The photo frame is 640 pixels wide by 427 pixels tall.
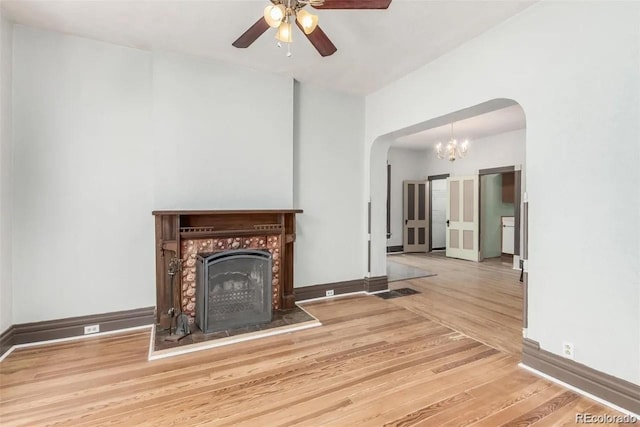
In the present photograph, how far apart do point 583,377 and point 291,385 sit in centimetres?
212

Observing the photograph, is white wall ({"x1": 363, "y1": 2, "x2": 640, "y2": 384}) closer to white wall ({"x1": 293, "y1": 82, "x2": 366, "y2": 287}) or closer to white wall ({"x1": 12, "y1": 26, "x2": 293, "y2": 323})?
white wall ({"x1": 293, "y1": 82, "x2": 366, "y2": 287})

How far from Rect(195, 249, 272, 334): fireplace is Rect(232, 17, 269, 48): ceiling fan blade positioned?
2.02 metres

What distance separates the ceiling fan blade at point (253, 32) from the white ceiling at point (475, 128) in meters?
4.35

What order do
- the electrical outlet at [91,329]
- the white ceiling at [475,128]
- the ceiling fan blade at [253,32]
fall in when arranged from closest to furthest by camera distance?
the ceiling fan blade at [253,32], the electrical outlet at [91,329], the white ceiling at [475,128]

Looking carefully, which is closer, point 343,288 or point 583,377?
point 583,377

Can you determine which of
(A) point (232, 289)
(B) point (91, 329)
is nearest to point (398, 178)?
(A) point (232, 289)

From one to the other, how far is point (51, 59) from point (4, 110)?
2.23 ft

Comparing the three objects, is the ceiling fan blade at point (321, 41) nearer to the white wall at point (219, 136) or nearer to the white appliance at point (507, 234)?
the white wall at point (219, 136)

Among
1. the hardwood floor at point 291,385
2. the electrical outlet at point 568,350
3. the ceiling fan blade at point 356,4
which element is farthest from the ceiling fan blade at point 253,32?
the electrical outlet at point 568,350

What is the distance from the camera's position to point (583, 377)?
7.23ft

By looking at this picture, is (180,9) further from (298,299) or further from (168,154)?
(298,299)

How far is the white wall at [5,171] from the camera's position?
2723 mm

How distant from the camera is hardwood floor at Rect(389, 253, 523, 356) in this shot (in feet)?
10.8

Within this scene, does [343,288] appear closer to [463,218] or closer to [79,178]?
[79,178]
